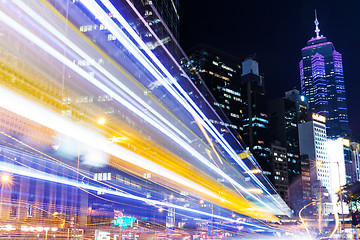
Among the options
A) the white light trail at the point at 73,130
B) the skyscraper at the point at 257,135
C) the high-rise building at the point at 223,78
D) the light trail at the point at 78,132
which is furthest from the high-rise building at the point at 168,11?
the skyscraper at the point at 257,135

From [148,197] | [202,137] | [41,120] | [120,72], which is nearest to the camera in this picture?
[41,120]

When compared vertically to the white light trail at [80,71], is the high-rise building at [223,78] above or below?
above

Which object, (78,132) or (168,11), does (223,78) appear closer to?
(168,11)

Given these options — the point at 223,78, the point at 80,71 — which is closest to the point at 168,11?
the point at 80,71

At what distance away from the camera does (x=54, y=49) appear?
562 inches

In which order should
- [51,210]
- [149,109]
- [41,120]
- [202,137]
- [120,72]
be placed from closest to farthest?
1. [41,120]
2. [120,72]
3. [149,109]
4. [51,210]
5. [202,137]

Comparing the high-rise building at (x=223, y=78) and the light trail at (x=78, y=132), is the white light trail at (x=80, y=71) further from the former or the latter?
the high-rise building at (x=223, y=78)

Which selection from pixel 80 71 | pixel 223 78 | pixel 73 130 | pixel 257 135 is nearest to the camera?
pixel 73 130

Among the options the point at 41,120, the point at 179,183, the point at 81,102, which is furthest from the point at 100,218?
the point at 41,120

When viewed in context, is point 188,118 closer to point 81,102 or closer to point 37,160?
point 81,102

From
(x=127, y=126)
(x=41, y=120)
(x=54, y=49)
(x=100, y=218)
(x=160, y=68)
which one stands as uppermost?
(x=160, y=68)

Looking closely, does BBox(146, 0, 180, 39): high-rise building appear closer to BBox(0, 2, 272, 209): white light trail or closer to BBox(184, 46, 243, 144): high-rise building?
BBox(0, 2, 272, 209): white light trail

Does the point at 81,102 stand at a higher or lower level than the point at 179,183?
higher

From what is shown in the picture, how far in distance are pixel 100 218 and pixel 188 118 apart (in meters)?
9.70
